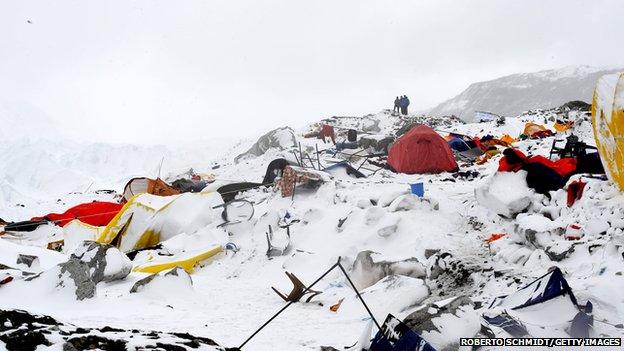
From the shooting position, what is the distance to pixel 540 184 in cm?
546

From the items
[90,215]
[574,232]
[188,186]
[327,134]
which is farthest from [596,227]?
[327,134]

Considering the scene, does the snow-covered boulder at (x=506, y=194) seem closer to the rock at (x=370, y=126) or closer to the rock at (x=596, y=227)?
the rock at (x=596, y=227)

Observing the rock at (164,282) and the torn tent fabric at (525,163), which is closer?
the rock at (164,282)

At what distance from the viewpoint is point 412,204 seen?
6.13m

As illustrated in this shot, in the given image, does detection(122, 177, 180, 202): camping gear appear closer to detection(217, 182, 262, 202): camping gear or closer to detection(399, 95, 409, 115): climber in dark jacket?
detection(217, 182, 262, 202): camping gear

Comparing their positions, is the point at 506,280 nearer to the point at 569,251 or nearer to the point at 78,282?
the point at 569,251

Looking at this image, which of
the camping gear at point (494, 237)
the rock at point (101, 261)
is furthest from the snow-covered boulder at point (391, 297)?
the rock at point (101, 261)

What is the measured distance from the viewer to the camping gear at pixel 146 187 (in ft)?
33.7

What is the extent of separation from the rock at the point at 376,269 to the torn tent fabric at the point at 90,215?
673 cm

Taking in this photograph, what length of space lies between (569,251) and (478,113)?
1872 cm

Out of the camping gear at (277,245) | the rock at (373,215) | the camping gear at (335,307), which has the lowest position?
the camping gear at (277,245)

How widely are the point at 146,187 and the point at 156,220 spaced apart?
11.5 feet

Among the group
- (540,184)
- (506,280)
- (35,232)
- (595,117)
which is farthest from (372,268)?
(35,232)

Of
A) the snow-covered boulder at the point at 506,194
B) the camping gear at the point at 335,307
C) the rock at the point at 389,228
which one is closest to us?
the camping gear at the point at 335,307
